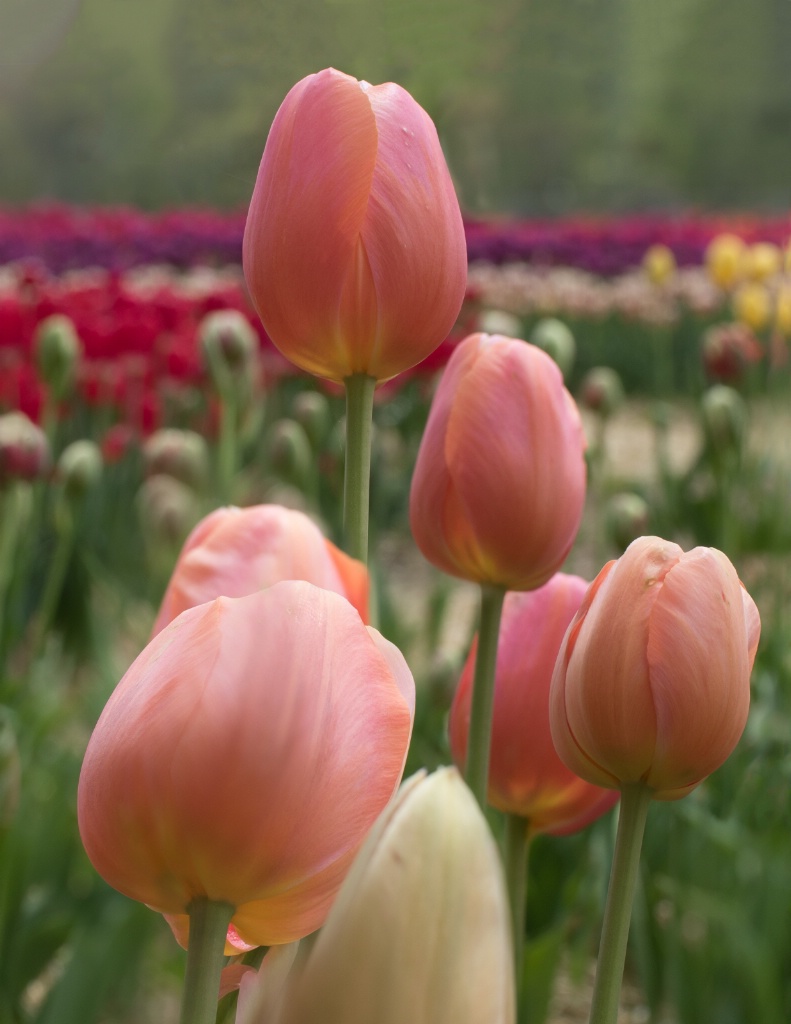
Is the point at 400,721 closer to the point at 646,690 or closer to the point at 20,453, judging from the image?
the point at 646,690

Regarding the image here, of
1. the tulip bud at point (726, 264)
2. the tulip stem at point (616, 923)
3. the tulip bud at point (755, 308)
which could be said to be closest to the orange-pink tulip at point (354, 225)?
the tulip stem at point (616, 923)

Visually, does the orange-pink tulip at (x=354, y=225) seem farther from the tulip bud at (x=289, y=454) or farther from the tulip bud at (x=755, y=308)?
the tulip bud at (x=755, y=308)

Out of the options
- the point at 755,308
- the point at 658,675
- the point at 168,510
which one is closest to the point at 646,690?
the point at 658,675

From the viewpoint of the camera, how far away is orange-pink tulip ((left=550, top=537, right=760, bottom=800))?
0.19 meters

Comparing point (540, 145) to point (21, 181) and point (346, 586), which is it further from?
point (21, 181)

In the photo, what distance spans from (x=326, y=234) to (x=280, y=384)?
2570mm

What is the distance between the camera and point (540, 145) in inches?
28.0

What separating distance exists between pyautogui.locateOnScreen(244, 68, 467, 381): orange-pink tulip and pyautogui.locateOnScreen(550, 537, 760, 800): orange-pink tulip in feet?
0.23

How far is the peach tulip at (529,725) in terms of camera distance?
0.27m

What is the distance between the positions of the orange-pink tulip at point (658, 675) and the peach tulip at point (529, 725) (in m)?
0.07

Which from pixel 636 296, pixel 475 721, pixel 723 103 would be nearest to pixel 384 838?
pixel 475 721

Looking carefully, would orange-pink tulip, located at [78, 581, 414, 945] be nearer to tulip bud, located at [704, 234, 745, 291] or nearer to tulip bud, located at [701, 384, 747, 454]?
tulip bud, located at [701, 384, 747, 454]

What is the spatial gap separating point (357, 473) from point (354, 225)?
0.16 feet

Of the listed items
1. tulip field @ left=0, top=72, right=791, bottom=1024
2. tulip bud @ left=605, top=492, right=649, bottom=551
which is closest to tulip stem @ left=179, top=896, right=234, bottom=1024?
tulip field @ left=0, top=72, right=791, bottom=1024
